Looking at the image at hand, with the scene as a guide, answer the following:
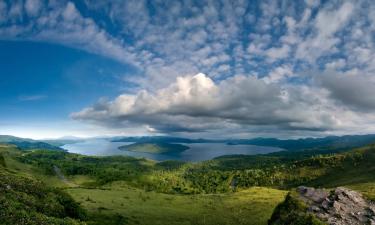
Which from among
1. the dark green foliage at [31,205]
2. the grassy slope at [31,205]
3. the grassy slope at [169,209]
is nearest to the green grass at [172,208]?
the grassy slope at [169,209]

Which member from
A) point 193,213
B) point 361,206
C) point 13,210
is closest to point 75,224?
point 13,210

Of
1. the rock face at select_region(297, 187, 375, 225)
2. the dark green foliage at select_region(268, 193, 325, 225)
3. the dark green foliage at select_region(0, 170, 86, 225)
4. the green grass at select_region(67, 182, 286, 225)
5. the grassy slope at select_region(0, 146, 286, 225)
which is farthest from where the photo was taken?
the green grass at select_region(67, 182, 286, 225)

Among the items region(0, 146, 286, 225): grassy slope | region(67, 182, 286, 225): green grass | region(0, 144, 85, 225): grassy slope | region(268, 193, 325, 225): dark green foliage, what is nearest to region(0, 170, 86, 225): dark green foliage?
region(0, 144, 85, 225): grassy slope

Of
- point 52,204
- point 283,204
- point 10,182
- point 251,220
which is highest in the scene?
point 10,182

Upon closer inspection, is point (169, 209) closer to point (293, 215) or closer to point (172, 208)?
point (172, 208)

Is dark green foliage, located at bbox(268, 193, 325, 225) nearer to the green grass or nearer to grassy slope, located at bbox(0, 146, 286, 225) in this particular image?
the green grass

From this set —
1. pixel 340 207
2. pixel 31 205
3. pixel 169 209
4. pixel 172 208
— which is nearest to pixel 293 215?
pixel 340 207

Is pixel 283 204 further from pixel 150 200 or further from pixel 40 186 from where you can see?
pixel 150 200
